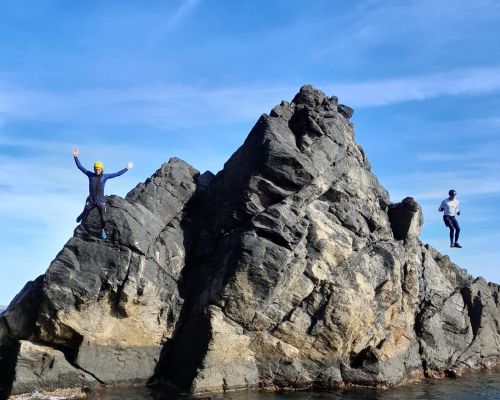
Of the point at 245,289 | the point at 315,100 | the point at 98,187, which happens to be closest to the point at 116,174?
the point at 98,187

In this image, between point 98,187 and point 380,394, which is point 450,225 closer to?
point 380,394

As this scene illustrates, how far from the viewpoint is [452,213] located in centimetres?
4228

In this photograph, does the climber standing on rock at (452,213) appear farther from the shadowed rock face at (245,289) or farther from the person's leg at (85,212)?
the person's leg at (85,212)

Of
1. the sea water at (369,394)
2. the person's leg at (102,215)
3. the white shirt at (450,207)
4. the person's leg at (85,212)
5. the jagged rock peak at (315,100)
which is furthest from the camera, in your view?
the jagged rock peak at (315,100)

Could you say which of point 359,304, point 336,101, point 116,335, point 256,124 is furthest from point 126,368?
point 336,101

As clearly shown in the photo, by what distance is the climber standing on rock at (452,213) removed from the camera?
42.2 meters

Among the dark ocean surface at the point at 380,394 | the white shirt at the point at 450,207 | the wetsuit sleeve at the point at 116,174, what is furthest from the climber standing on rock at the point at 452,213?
the wetsuit sleeve at the point at 116,174

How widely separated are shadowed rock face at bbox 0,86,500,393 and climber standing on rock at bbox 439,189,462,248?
3.68m

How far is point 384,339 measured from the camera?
1556 inches

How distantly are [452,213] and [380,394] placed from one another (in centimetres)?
1580

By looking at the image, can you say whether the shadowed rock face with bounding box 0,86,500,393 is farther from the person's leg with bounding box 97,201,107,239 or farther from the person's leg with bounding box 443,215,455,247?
Answer: the person's leg with bounding box 443,215,455,247

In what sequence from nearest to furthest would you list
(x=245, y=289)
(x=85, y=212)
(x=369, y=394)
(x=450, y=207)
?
(x=369, y=394) < (x=245, y=289) < (x=85, y=212) < (x=450, y=207)

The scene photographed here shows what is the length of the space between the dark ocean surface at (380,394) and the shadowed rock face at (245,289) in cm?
128

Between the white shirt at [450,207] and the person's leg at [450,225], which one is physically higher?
the white shirt at [450,207]
